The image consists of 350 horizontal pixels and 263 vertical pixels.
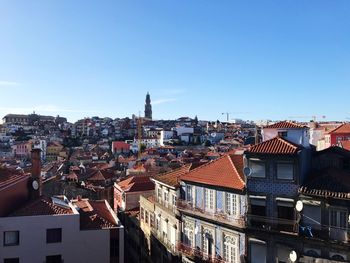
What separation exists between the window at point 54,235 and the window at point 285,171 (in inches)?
675

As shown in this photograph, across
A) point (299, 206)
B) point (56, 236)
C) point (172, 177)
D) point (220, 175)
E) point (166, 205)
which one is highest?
point (220, 175)

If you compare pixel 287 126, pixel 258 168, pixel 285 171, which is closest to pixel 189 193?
pixel 258 168

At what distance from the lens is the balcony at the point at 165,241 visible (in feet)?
109

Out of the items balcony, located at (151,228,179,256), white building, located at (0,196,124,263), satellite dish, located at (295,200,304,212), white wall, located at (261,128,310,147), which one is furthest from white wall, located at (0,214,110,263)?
white wall, located at (261,128,310,147)

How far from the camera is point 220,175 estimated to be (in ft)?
95.9

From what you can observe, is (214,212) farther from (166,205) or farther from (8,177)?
(8,177)

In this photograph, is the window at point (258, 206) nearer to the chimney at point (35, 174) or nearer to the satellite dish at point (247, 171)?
the satellite dish at point (247, 171)

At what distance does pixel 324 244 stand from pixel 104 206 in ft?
82.1

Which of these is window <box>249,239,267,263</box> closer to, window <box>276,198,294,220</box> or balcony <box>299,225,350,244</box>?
window <box>276,198,294,220</box>

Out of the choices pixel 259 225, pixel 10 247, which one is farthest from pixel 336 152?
pixel 10 247

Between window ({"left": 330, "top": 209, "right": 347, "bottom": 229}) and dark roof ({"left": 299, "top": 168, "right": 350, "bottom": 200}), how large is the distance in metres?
1.10

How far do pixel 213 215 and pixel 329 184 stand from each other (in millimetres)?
8810

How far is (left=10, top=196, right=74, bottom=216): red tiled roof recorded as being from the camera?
2953 centimetres

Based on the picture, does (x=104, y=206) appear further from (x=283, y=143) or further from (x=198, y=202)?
(x=283, y=143)
